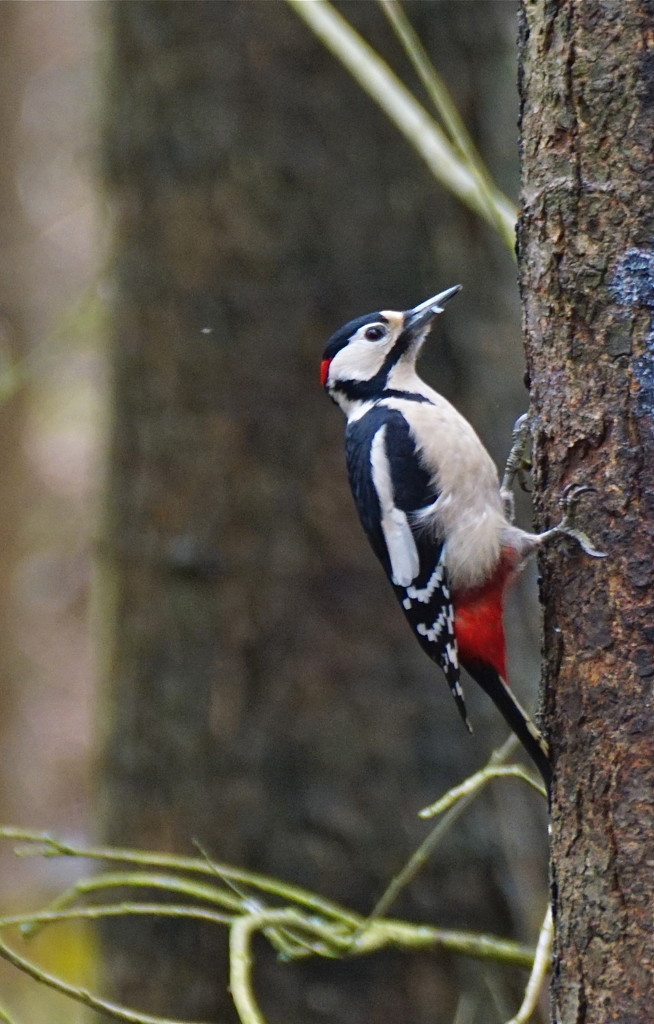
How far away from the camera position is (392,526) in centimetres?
336

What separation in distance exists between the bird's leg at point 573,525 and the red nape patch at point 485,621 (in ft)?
2.91

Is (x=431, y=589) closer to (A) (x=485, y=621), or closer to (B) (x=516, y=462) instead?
(A) (x=485, y=621)

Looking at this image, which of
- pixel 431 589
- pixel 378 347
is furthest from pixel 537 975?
pixel 378 347

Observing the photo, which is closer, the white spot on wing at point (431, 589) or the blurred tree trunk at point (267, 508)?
the white spot on wing at point (431, 589)

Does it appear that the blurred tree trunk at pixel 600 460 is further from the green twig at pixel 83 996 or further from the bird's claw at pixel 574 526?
the green twig at pixel 83 996

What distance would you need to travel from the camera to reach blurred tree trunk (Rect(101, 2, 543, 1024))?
14.1ft

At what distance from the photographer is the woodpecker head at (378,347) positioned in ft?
11.9

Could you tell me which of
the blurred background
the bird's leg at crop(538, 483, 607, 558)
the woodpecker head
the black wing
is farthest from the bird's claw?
the blurred background

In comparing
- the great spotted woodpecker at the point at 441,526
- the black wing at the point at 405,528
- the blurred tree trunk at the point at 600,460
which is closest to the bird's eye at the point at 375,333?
the great spotted woodpecker at the point at 441,526

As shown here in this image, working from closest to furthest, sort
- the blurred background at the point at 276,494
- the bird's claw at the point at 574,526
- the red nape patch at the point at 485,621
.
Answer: the bird's claw at the point at 574,526
the red nape patch at the point at 485,621
the blurred background at the point at 276,494

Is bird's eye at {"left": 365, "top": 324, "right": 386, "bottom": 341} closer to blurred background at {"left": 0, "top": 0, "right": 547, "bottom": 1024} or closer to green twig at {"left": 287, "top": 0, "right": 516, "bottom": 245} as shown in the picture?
green twig at {"left": 287, "top": 0, "right": 516, "bottom": 245}

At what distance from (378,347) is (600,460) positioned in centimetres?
156

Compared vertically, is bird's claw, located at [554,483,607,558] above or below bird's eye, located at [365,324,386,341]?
below

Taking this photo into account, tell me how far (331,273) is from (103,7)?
145 centimetres
